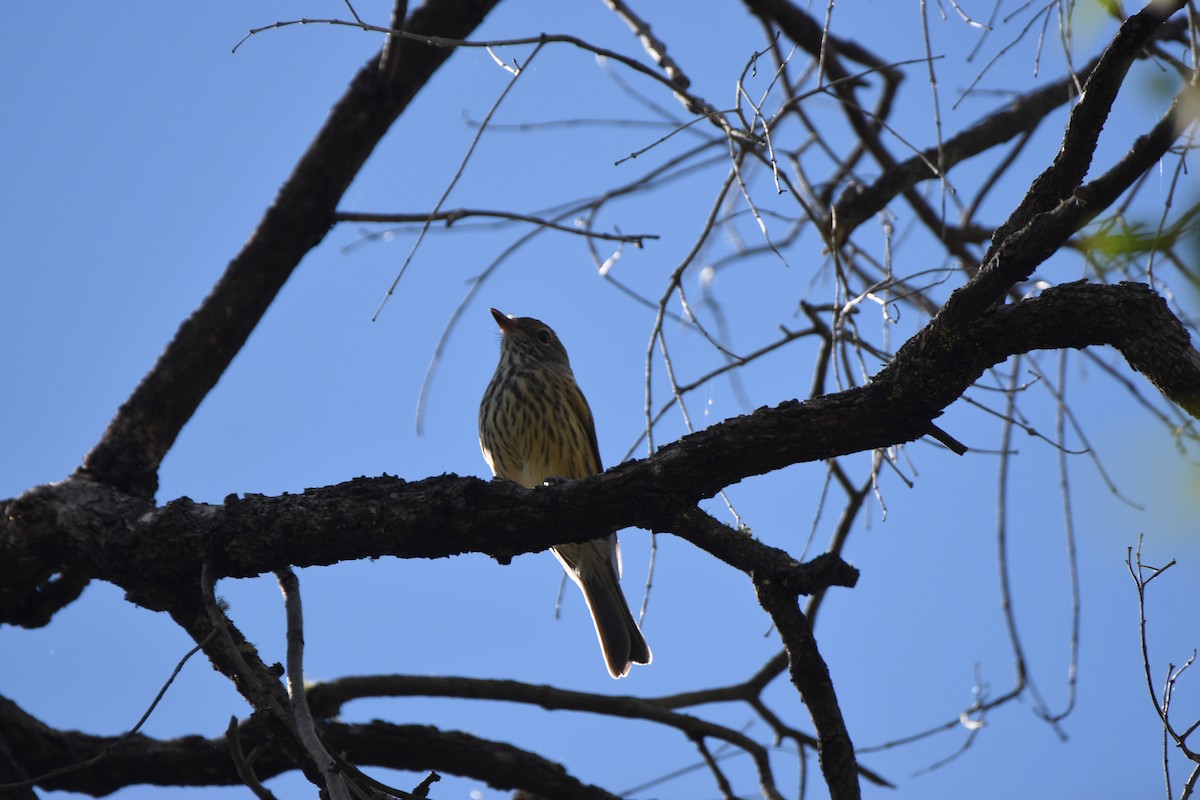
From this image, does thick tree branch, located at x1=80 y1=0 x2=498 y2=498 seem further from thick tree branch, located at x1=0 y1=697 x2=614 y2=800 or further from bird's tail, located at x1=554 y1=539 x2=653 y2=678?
bird's tail, located at x1=554 y1=539 x2=653 y2=678

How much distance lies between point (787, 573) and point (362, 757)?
1.79 metres

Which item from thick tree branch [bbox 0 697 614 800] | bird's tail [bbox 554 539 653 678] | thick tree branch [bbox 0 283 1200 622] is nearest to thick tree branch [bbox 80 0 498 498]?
thick tree branch [bbox 0 283 1200 622]

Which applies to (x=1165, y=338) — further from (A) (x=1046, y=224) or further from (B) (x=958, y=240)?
(B) (x=958, y=240)

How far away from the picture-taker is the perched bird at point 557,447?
18.5 feet

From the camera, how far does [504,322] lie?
7.00 m

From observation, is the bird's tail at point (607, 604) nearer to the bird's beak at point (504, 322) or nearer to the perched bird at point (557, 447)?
the perched bird at point (557, 447)

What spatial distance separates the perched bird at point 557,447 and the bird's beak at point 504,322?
2cm

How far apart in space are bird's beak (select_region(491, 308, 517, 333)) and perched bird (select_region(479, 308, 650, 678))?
19 mm

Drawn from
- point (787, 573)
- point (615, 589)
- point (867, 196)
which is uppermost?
point (867, 196)

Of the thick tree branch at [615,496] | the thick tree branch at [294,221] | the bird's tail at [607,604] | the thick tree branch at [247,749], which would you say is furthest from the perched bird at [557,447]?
the thick tree branch at [615,496]

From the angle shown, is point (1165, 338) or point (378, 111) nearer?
point (1165, 338)

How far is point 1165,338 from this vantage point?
7.51 feet

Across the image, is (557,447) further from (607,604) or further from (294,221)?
(294,221)

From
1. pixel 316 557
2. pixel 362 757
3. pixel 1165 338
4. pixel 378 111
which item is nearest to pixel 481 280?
pixel 378 111
